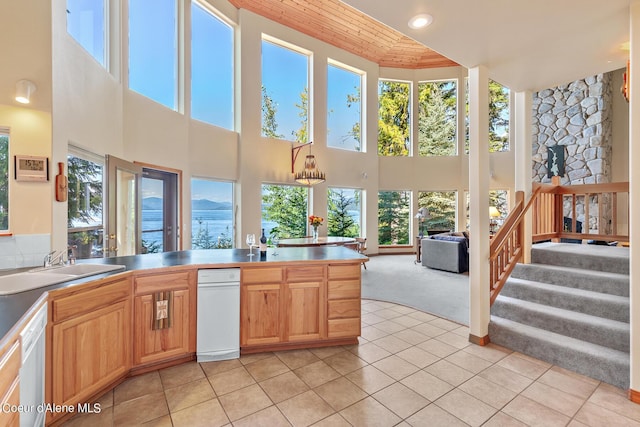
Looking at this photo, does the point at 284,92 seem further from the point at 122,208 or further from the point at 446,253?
the point at 446,253

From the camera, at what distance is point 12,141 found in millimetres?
2396

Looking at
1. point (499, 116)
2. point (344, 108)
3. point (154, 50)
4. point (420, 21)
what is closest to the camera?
point (420, 21)

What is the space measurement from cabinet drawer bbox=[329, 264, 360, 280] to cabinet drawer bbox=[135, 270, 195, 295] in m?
1.29

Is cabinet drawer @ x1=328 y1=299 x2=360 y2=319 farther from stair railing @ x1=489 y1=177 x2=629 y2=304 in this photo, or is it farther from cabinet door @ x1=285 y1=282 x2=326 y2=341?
stair railing @ x1=489 y1=177 x2=629 y2=304

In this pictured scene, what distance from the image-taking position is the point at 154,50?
4.49m

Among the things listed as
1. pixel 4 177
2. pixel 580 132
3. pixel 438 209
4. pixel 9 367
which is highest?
pixel 580 132

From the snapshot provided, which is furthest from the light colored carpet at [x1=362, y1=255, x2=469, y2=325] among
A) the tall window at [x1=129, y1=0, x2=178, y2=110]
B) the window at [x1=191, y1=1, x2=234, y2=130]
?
the tall window at [x1=129, y1=0, x2=178, y2=110]

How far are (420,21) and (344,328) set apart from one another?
2786 mm

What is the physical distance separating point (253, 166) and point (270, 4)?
3.26 meters

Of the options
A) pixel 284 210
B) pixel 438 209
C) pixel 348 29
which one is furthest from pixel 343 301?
pixel 438 209

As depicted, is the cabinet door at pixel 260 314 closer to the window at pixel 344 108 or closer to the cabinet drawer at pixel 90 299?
the cabinet drawer at pixel 90 299

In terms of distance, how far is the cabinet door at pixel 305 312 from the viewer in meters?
2.86

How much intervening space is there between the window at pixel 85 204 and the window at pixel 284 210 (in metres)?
3.43

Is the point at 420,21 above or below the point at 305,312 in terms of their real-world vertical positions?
above
